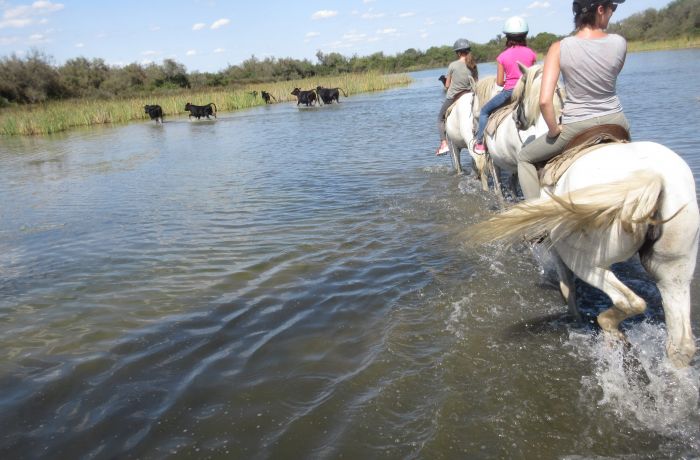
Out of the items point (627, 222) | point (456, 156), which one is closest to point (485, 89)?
point (456, 156)

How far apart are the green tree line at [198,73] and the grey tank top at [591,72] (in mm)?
46406

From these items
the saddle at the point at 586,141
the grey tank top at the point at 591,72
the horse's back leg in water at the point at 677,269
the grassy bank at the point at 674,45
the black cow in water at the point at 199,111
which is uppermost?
the grassy bank at the point at 674,45

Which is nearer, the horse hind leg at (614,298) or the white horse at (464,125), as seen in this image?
the horse hind leg at (614,298)

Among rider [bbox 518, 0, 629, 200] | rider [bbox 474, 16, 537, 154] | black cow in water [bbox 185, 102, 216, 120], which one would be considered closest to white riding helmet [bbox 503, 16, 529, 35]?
rider [bbox 474, 16, 537, 154]

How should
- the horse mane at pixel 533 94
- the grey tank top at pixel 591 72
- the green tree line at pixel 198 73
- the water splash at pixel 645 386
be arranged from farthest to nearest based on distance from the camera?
the green tree line at pixel 198 73 → the horse mane at pixel 533 94 → the grey tank top at pixel 591 72 → the water splash at pixel 645 386

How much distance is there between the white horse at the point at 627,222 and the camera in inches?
91.0

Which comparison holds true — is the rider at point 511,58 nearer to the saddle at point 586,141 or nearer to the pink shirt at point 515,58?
the pink shirt at point 515,58

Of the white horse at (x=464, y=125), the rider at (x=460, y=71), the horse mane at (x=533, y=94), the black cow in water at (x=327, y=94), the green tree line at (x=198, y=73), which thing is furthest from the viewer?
the green tree line at (x=198, y=73)

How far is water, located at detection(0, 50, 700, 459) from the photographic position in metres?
2.56

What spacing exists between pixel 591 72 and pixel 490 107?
340 cm

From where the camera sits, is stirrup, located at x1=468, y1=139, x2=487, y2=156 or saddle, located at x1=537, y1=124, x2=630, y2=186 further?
stirrup, located at x1=468, y1=139, x2=487, y2=156

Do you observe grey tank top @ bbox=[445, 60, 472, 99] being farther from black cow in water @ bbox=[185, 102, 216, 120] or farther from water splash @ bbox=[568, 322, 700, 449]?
black cow in water @ bbox=[185, 102, 216, 120]

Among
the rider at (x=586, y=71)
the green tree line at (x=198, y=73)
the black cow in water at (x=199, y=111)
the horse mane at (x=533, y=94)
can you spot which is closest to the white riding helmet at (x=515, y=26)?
the horse mane at (x=533, y=94)

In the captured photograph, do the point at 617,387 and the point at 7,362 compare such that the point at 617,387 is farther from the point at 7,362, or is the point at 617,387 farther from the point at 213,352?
the point at 7,362
